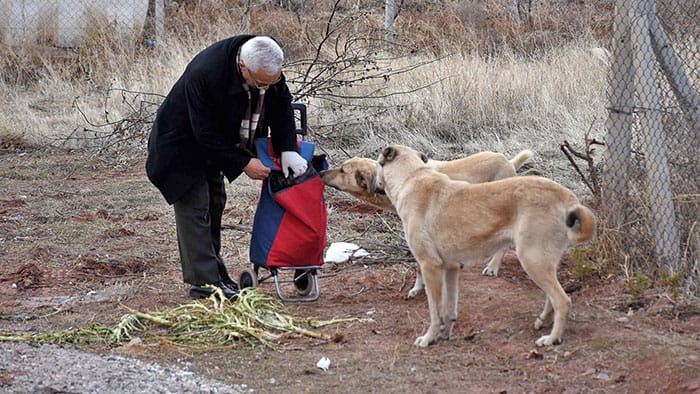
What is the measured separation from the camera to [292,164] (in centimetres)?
709

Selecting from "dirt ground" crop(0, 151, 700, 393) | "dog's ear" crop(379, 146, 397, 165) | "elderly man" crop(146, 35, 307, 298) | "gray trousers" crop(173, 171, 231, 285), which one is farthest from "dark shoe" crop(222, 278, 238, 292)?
"dog's ear" crop(379, 146, 397, 165)

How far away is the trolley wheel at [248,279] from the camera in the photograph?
295 inches

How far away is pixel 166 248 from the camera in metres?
9.34

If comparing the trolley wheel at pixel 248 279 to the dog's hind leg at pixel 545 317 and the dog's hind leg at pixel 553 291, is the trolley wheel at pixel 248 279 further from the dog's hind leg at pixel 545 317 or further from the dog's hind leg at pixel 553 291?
the dog's hind leg at pixel 553 291

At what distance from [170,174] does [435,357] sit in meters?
2.19

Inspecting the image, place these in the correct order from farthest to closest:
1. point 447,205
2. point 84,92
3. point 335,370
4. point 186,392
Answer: point 84,92 < point 447,205 < point 335,370 < point 186,392

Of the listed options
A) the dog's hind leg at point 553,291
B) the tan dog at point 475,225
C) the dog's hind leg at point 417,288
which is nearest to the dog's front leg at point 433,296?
the tan dog at point 475,225

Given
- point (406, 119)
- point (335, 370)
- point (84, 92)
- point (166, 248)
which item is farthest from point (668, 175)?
point (84, 92)

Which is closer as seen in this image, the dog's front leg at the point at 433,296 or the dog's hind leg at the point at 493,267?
the dog's front leg at the point at 433,296

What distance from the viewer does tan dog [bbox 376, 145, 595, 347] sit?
6020mm

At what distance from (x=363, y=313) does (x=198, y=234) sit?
122 centimetres

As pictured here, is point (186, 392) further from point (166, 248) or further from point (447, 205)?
Answer: point (166, 248)

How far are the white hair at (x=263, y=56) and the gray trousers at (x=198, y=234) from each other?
1.01 m

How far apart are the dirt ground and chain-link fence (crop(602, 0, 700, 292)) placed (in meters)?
0.36
